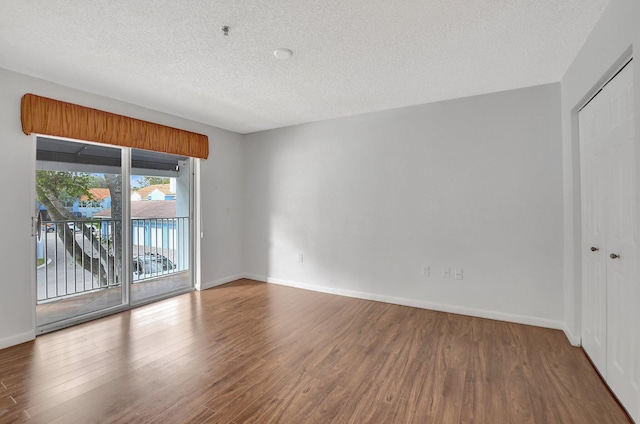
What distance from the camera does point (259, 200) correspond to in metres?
4.96

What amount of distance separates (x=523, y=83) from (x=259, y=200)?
3.86 m

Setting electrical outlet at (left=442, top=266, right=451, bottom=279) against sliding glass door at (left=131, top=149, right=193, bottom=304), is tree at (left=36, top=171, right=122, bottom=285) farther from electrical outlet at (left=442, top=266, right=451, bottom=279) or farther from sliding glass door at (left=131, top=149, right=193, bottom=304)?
electrical outlet at (left=442, top=266, right=451, bottom=279)

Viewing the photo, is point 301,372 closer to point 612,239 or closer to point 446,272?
point 446,272

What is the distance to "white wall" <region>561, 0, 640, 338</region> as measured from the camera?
5.17ft

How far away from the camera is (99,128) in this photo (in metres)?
3.20

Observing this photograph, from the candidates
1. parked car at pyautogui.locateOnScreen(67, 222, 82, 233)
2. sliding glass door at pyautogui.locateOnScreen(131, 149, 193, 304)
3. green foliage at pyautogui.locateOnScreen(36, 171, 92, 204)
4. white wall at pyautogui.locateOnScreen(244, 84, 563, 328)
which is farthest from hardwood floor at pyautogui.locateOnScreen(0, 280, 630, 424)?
green foliage at pyautogui.locateOnScreen(36, 171, 92, 204)

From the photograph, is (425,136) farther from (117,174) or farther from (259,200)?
(117,174)

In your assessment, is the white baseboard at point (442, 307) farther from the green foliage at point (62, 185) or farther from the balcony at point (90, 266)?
the green foliage at point (62, 185)

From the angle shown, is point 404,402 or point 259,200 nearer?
point 404,402

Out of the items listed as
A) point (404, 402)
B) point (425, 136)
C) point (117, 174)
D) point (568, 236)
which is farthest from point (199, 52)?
point (568, 236)

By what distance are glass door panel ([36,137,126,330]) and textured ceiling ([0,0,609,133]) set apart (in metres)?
0.78

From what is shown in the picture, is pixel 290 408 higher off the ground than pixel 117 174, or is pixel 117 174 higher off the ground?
pixel 117 174

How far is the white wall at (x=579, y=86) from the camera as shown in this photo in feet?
5.17

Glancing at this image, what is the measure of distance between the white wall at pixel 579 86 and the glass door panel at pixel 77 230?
15.0 feet
